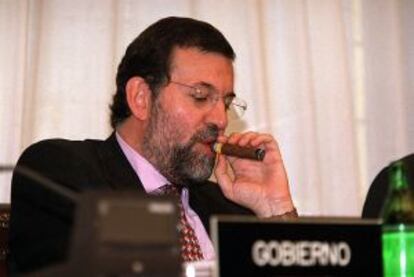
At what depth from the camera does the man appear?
1.77 m

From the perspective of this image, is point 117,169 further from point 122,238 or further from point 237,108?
point 122,238

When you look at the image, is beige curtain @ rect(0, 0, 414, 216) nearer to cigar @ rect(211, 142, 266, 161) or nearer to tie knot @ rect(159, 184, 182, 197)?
cigar @ rect(211, 142, 266, 161)

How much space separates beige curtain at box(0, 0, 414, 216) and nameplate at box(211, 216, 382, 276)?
63.5 inches

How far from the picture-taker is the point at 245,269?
0.79 m

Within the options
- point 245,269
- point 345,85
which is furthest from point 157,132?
point 245,269

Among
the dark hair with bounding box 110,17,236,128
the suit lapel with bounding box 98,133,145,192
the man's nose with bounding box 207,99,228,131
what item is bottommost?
the suit lapel with bounding box 98,133,145,192

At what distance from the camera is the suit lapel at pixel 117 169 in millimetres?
1672

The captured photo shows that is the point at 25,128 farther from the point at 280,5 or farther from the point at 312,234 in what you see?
the point at 312,234

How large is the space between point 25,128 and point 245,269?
5.42ft

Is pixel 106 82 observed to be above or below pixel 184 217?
above

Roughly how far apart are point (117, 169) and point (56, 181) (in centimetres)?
25

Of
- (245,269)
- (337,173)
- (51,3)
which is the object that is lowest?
(245,269)

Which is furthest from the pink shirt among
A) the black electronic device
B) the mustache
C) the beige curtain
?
the black electronic device

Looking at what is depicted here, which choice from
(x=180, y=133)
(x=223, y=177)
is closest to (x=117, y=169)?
(x=180, y=133)
